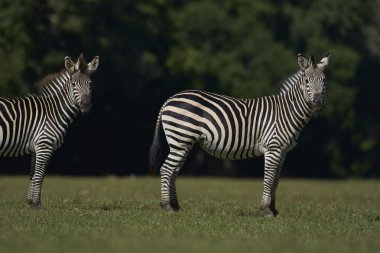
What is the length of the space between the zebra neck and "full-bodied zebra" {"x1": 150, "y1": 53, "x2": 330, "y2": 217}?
170cm

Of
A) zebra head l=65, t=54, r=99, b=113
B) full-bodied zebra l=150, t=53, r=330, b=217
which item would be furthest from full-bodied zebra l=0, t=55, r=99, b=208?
full-bodied zebra l=150, t=53, r=330, b=217

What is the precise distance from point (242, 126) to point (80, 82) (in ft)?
10.4

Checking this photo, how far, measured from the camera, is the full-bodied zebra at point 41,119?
16906 millimetres

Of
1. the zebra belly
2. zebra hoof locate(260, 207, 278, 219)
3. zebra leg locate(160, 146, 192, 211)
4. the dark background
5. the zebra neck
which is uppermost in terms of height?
the dark background

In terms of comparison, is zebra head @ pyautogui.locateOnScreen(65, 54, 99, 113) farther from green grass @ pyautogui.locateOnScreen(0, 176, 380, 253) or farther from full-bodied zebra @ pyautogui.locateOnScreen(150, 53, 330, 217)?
green grass @ pyautogui.locateOnScreen(0, 176, 380, 253)

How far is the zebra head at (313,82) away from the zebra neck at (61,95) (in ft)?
14.2

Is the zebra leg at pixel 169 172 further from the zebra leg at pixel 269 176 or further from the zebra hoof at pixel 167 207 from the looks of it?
the zebra leg at pixel 269 176

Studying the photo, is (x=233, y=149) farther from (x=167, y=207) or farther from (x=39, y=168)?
(x=39, y=168)

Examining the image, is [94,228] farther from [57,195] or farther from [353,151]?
[353,151]

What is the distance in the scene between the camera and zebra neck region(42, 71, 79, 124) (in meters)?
17.3

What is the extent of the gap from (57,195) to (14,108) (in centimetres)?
471

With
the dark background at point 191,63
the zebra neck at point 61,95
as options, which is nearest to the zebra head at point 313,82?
the zebra neck at point 61,95

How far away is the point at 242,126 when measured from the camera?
677 inches

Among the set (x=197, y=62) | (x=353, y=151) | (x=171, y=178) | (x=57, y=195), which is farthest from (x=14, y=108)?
(x=353, y=151)
